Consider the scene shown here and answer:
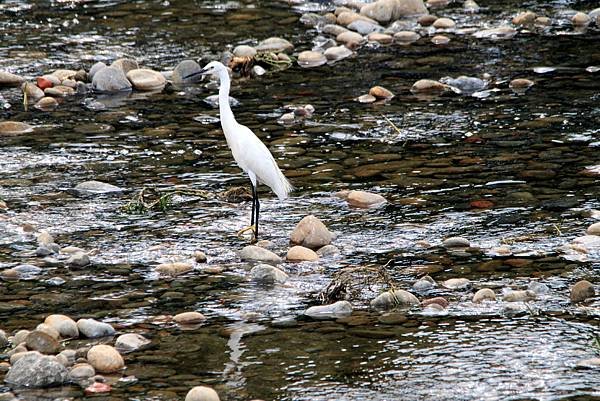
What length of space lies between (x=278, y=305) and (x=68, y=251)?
169cm

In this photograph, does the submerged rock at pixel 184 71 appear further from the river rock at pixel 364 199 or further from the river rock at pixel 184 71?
the river rock at pixel 364 199

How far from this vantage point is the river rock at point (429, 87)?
1195 centimetres

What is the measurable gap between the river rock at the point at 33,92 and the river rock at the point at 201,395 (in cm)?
703

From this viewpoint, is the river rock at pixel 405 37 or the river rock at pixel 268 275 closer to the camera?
the river rock at pixel 268 275

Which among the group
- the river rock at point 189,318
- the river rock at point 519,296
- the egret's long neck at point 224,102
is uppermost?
the egret's long neck at point 224,102

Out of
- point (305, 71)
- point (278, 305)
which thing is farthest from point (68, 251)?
point (305, 71)

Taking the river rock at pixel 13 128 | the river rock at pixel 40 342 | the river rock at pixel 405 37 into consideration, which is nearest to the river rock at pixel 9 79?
the river rock at pixel 13 128

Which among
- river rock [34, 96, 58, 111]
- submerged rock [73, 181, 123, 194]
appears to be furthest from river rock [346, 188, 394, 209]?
river rock [34, 96, 58, 111]

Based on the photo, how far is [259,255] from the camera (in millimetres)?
7801

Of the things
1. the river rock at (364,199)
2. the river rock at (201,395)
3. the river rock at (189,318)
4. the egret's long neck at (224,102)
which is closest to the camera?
the river rock at (201,395)

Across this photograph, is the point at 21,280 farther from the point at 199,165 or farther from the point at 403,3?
the point at 403,3

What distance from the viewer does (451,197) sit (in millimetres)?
9000

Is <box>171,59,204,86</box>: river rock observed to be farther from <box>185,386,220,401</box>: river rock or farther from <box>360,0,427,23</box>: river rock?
<box>185,386,220,401</box>: river rock

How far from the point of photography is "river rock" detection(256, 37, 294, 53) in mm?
13562
